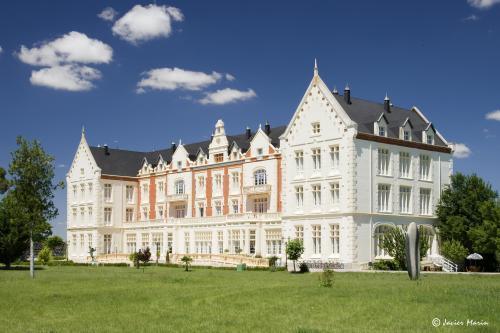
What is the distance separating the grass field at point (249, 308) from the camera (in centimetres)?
2298

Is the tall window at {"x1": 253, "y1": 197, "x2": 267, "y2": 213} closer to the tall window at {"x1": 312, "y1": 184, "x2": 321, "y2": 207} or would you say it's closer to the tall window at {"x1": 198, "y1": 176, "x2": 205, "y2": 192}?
the tall window at {"x1": 198, "y1": 176, "x2": 205, "y2": 192}

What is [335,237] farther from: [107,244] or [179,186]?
[107,244]

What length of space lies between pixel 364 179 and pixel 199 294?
94.1 ft

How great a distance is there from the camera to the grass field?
2298cm

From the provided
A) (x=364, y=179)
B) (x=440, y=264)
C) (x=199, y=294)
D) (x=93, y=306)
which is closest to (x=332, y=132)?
(x=364, y=179)

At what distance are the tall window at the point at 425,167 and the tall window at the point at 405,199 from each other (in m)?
2.35

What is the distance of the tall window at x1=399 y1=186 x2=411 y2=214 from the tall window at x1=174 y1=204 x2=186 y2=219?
29236mm

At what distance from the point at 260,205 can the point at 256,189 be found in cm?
207

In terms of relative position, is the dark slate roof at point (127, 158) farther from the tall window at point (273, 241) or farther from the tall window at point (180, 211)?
the tall window at point (273, 241)

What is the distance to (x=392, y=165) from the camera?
59.6 meters

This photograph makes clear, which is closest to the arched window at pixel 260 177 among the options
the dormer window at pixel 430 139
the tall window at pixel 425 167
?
the tall window at pixel 425 167

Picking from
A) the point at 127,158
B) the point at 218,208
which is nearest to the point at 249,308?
the point at 218,208

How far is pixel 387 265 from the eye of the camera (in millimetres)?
53531

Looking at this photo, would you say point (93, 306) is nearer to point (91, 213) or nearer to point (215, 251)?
point (215, 251)
